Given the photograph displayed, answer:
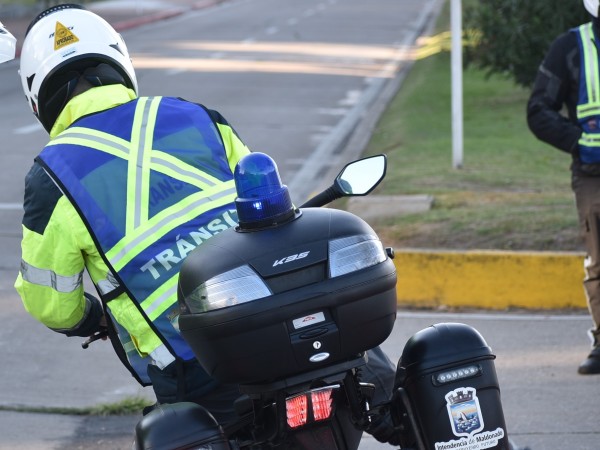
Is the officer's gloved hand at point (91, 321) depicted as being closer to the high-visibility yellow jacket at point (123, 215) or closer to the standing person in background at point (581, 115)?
the high-visibility yellow jacket at point (123, 215)

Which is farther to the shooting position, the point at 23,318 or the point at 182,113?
the point at 23,318

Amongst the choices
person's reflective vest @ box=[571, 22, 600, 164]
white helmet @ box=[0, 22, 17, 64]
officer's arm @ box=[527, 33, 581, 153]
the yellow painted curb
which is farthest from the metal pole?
white helmet @ box=[0, 22, 17, 64]

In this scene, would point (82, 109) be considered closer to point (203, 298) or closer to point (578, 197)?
point (203, 298)

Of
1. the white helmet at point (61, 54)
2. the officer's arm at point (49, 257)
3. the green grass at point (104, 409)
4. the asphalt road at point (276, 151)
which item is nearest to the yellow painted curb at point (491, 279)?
the asphalt road at point (276, 151)

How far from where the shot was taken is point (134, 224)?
3158 millimetres

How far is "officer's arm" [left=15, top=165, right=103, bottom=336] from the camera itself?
3166 mm

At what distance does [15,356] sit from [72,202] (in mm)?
3923

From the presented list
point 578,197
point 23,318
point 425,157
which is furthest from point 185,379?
point 425,157

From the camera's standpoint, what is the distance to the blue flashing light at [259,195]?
279 cm

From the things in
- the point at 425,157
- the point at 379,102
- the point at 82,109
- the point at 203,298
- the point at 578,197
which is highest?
the point at 82,109

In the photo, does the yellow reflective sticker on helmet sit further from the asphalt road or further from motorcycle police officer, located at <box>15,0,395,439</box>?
the asphalt road

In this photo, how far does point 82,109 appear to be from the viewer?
135 inches

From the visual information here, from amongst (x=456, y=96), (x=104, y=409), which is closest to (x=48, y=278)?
(x=104, y=409)

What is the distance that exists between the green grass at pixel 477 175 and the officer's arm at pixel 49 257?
5205 millimetres
